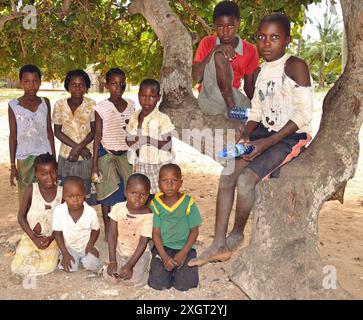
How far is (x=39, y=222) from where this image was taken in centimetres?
360

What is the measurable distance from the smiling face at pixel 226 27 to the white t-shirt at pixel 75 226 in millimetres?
1711

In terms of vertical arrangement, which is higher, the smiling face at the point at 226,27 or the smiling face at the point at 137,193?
the smiling face at the point at 226,27

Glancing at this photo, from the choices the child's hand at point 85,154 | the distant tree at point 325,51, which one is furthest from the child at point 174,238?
the distant tree at point 325,51

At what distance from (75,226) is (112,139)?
2.76 ft

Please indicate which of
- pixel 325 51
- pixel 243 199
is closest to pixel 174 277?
pixel 243 199

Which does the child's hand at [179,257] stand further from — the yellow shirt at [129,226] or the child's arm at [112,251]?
the child's arm at [112,251]

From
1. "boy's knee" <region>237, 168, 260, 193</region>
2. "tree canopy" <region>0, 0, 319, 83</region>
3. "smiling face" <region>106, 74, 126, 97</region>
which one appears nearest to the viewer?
"boy's knee" <region>237, 168, 260, 193</region>

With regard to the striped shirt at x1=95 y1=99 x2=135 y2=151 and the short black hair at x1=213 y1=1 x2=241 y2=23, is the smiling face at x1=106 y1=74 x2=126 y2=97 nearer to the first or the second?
the striped shirt at x1=95 y1=99 x2=135 y2=151

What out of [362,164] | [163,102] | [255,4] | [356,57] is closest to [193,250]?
[163,102]

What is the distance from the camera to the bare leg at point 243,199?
282cm

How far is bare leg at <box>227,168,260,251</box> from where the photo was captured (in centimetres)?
282

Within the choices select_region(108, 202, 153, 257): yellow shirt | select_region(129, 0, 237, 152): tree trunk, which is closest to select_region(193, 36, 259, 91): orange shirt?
select_region(129, 0, 237, 152): tree trunk

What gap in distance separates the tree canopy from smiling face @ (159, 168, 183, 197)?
195 centimetres

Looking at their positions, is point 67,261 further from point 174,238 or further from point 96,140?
point 96,140
